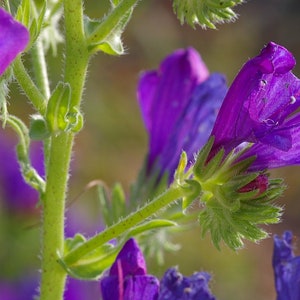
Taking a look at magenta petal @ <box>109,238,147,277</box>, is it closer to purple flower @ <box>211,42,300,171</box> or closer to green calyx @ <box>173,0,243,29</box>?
purple flower @ <box>211,42,300,171</box>

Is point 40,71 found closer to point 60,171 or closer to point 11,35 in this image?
point 60,171

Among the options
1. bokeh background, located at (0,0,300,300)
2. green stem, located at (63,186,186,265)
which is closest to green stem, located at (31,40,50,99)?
green stem, located at (63,186,186,265)

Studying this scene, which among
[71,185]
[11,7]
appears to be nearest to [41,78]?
[11,7]

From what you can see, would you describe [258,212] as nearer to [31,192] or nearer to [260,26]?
[31,192]

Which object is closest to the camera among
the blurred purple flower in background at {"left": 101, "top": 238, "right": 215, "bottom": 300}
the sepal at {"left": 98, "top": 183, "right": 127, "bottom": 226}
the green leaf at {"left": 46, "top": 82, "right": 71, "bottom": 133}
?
the green leaf at {"left": 46, "top": 82, "right": 71, "bottom": 133}

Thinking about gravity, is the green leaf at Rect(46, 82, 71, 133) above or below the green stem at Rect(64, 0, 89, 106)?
below

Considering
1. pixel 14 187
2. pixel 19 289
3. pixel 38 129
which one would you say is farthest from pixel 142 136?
pixel 38 129

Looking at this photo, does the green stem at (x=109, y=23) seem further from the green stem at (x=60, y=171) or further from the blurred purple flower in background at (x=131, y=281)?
the blurred purple flower in background at (x=131, y=281)
